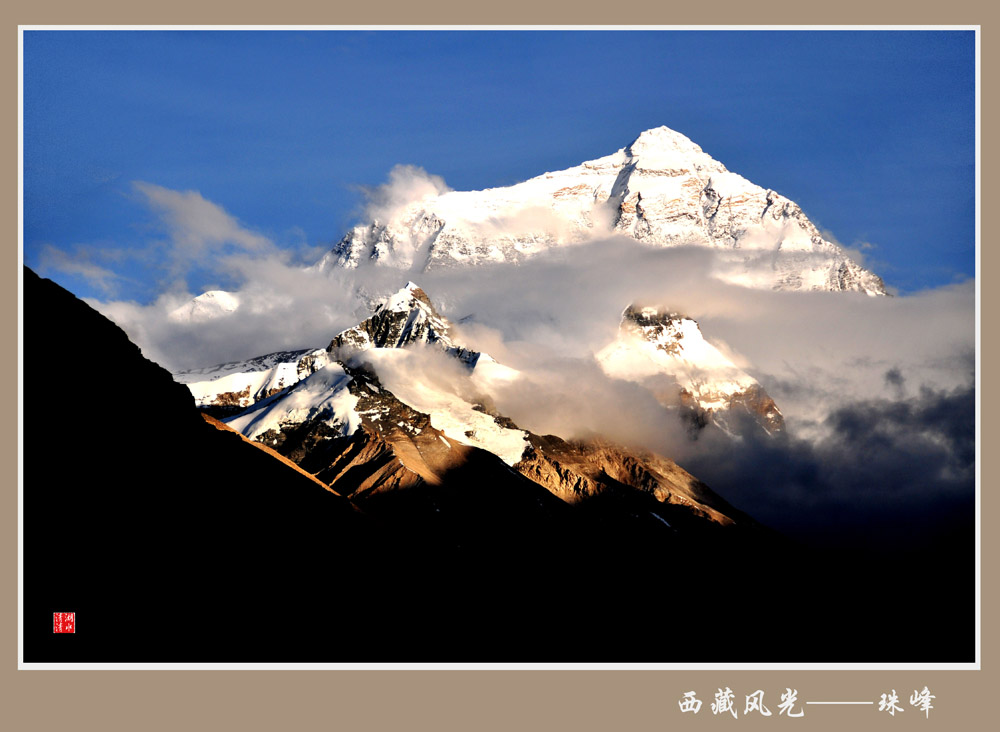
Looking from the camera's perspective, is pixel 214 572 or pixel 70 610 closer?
pixel 70 610


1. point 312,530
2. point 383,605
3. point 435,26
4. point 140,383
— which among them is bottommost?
point 383,605

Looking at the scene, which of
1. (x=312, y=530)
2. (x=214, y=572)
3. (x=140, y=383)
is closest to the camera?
(x=214, y=572)

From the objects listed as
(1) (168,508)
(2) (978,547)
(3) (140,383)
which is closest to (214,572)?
(1) (168,508)

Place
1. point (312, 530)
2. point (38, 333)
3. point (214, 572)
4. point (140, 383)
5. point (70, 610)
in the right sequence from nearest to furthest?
1. point (70, 610)
2. point (38, 333)
3. point (214, 572)
4. point (140, 383)
5. point (312, 530)

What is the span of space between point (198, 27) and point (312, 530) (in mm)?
111671

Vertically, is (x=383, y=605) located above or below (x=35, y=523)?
below

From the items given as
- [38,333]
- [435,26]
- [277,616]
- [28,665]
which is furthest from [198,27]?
[277,616]

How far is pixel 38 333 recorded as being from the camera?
12338cm

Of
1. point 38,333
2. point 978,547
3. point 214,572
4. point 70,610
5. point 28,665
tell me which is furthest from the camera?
point 214,572

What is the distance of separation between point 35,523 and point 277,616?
1544 inches
